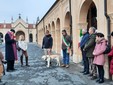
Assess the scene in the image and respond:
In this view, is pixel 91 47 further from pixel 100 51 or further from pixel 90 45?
pixel 100 51

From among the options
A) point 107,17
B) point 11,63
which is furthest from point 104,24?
point 11,63

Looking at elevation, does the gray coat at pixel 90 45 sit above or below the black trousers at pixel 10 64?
above

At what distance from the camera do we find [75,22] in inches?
634

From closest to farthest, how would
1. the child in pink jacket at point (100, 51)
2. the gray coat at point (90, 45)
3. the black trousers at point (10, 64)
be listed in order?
the child in pink jacket at point (100, 51) → the gray coat at point (90, 45) → the black trousers at point (10, 64)

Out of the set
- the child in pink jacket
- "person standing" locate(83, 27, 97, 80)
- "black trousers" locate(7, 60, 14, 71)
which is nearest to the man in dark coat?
"black trousers" locate(7, 60, 14, 71)

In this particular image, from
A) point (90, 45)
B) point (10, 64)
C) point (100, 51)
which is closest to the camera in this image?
point (100, 51)

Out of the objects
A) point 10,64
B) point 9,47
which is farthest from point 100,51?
point 10,64

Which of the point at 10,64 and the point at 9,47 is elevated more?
the point at 9,47

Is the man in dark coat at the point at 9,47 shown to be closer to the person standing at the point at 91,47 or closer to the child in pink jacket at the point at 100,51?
the person standing at the point at 91,47

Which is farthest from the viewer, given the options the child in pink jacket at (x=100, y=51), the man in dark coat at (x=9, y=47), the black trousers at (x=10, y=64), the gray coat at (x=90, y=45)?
the black trousers at (x=10, y=64)

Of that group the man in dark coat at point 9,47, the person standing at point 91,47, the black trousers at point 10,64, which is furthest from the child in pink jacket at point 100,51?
the black trousers at point 10,64

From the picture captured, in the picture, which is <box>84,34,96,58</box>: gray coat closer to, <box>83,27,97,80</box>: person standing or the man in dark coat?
<box>83,27,97,80</box>: person standing

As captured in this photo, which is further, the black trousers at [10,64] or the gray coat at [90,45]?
the black trousers at [10,64]

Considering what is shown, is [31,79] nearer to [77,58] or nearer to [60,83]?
→ [60,83]
